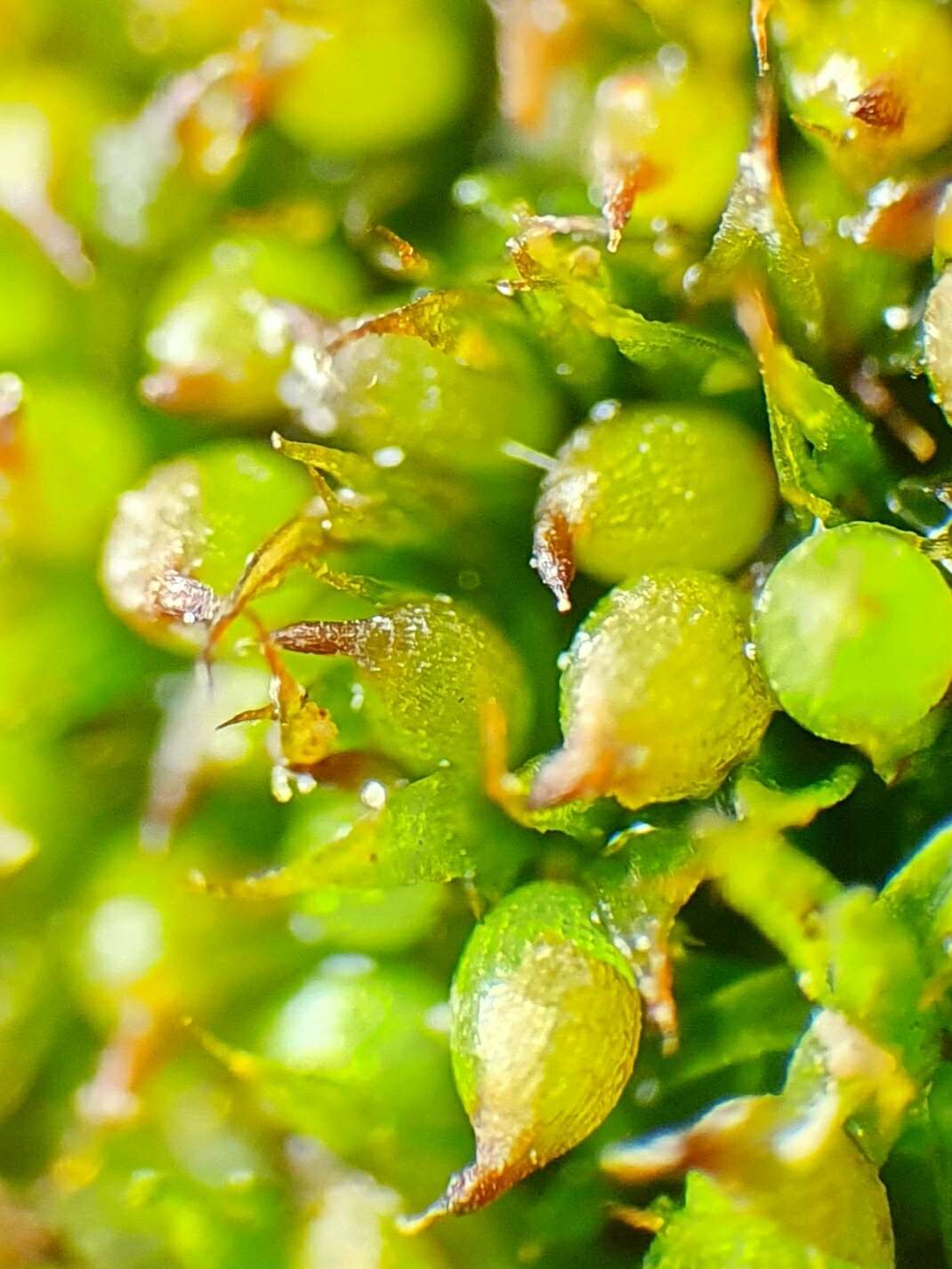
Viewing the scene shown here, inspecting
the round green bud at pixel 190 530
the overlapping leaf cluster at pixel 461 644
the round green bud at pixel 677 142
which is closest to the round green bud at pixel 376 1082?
the overlapping leaf cluster at pixel 461 644

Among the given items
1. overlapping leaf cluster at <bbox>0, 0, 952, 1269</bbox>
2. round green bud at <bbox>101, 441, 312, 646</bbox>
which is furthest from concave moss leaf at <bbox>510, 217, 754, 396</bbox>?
round green bud at <bbox>101, 441, 312, 646</bbox>

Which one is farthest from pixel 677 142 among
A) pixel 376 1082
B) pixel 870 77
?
pixel 376 1082

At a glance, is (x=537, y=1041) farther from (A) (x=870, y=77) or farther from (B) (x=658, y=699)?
(A) (x=870, y=77)

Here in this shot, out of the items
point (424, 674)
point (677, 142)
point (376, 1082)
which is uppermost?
point (677, 142)

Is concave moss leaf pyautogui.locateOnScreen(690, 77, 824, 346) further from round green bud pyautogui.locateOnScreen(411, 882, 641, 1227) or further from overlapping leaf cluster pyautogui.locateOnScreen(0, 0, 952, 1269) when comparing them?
round green bud pyautogui.locateOnScreen(411, 882, 641, 1227)

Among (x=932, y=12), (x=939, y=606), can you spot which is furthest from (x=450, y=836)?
(x=932, y=12)

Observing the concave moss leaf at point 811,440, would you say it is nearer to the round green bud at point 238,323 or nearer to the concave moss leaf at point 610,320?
the concave moss leaf at point 610,320
